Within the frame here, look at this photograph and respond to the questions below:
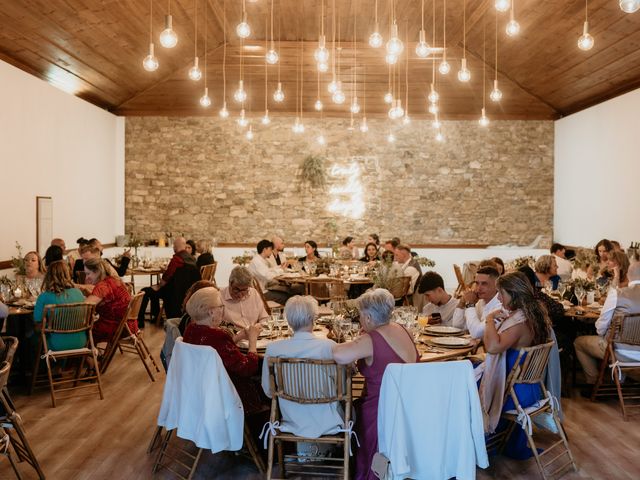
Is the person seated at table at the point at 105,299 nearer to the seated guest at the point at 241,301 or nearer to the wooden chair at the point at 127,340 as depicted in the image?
the wooden chair at the point at 127,340

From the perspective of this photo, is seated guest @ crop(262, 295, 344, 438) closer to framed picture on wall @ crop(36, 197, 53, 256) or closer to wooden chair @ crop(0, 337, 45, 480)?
wooden chair @ crop(0, 337, 45, 480)

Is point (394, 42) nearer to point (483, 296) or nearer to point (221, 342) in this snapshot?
point (483, 296)

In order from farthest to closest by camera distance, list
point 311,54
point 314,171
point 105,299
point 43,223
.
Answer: point 314,171 → point 311,54 → point 43,223 → point 105,299

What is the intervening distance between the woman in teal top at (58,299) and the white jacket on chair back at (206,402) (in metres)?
2.37

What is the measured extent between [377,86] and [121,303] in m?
9.16

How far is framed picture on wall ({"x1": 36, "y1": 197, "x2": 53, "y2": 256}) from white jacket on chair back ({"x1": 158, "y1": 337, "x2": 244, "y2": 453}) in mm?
7551

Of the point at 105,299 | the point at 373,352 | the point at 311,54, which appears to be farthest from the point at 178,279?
the point at 311,54

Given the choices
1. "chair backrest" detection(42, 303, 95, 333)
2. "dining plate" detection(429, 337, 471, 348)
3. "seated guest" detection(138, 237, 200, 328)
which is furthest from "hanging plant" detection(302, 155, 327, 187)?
"dining plate" detection(429, 337, 471, 348)

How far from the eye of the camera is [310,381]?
145 inches

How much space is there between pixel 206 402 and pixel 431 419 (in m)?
1.31

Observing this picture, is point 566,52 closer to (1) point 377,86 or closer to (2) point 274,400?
(1) point 377,86

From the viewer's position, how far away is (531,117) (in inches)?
573

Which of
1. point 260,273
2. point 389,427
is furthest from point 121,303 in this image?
point 389,427

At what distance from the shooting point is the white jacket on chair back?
380 cm
